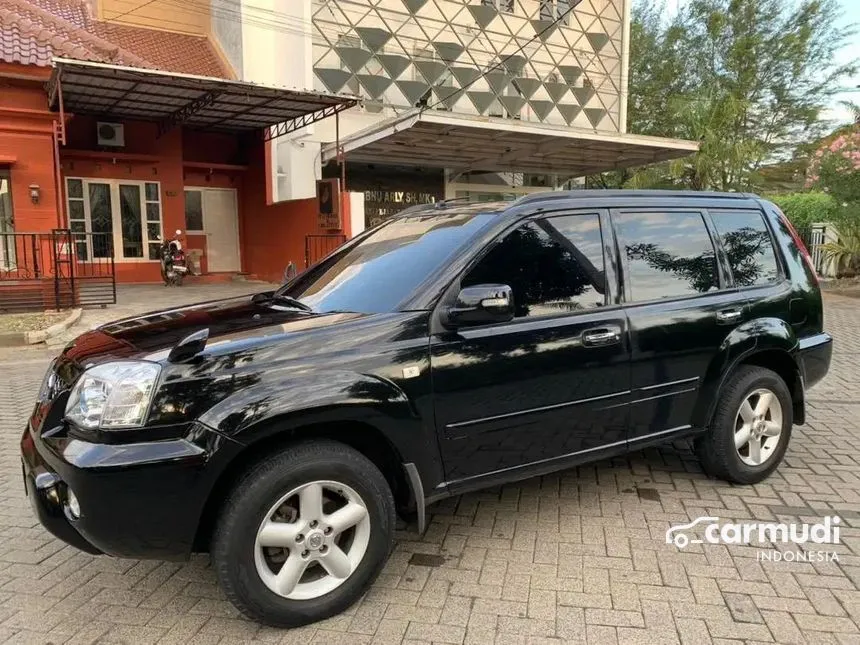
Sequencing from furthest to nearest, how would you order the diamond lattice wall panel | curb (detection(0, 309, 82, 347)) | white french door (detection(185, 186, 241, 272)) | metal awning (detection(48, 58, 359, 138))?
white french door (detection(185, 186, 241, 272)), the diamond lattice wall panel, metal awning (detection(48, 58, 359, 138)), curb (detection(0, 309, 82, 347))

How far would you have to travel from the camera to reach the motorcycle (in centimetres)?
1650

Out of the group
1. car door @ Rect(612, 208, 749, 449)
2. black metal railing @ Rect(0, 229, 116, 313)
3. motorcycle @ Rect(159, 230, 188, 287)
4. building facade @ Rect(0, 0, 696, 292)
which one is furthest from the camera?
motorcycle @ Rect(159, 230, 188, 287)

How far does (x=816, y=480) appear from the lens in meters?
4.27

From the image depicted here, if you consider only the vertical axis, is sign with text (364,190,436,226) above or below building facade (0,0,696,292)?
below

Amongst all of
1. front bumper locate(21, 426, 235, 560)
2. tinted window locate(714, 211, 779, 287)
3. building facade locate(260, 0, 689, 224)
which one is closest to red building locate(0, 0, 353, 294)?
building facade locate(260, 0, 689, 224)

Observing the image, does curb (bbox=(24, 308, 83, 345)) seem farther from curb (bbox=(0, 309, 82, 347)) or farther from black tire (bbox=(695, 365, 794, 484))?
black tire (bbox=(695, 365, 794, 484))

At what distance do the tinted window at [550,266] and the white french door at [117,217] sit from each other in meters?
15.7

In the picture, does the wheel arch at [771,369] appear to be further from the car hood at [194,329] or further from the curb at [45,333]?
the curb at [45,333]

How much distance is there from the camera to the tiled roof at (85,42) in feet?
42.3

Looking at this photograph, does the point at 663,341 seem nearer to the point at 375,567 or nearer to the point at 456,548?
the point at 456,548

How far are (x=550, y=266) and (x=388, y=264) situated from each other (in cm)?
85

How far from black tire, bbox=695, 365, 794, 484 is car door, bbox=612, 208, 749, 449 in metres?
0.23

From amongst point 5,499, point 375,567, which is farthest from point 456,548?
point 5,499

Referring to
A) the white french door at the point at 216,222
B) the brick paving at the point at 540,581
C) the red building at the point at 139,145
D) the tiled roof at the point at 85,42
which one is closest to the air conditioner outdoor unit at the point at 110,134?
the red building at the point at 139,145
